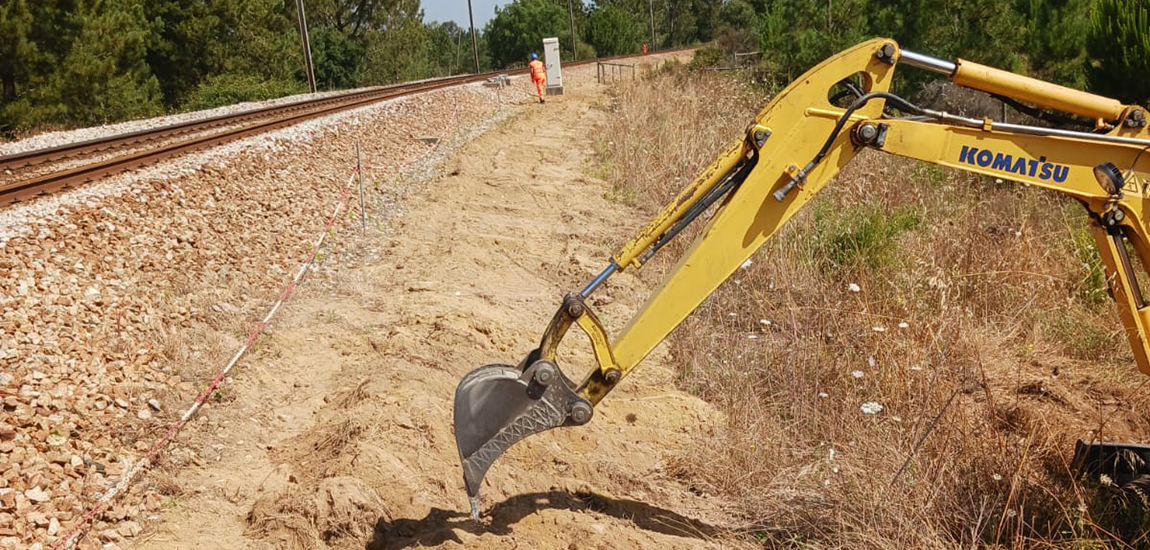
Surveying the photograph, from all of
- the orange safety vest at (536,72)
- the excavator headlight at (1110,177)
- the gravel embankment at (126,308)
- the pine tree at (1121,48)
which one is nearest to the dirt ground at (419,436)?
the gravel embankment at (126,308)

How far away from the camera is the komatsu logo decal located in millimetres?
3803

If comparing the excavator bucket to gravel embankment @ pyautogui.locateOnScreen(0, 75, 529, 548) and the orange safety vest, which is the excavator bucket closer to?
gravel embankment @ pyautogui.locateOnScreen(0, 75, 529, 548)

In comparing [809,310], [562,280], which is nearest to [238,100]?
[562,280]

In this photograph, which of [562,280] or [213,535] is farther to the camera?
[562,280]

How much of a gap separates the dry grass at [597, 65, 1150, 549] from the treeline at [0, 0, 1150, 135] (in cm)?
428

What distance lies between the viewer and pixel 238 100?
31625mm

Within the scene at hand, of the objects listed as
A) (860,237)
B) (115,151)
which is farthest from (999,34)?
(115,151)

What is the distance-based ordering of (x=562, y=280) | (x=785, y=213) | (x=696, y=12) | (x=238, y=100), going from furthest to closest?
1. (x=696, y=12)
2. (x=238, y=100)
3. (x=562, y=280)
4. (x=785, y=213)

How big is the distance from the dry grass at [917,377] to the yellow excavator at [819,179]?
101 cm

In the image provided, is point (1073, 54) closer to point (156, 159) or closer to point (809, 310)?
point (809, 310)

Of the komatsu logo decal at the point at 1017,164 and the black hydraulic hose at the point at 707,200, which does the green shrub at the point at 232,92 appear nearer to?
the black hydraulic hose at the point at 707,200

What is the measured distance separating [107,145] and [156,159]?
283 cm

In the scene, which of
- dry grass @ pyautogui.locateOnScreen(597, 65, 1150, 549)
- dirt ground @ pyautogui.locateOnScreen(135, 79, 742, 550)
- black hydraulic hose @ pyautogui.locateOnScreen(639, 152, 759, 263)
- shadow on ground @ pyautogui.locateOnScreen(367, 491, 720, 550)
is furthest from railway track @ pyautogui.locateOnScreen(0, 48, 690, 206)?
black hydraulic hose @ pyautogui.locateOnScreen(639, 152, 759, 263)

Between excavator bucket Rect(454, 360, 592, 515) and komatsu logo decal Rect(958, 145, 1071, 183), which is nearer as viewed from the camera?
komatsu logo decal Rect(958, 145, 1071, 183)
